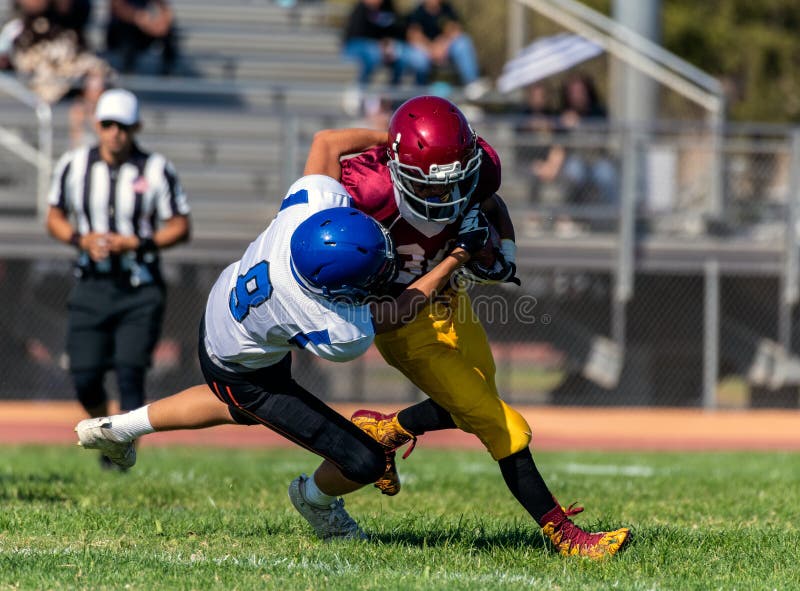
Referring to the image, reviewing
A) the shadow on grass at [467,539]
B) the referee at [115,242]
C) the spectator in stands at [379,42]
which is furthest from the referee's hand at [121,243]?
the spectator in stands at [379,42]

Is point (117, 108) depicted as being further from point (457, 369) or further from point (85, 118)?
point (85, 118)

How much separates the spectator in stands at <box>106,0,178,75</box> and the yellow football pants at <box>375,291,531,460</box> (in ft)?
32.2

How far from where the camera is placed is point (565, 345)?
1397 cm

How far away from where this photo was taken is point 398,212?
15.9 ft

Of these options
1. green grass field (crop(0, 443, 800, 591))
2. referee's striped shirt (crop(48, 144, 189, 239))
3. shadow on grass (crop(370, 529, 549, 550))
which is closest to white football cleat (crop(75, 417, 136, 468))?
green grass field (crop(0, 443, 800, 591))

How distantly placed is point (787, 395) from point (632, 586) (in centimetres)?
1081

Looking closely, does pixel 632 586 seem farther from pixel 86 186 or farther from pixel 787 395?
pixel 787 395

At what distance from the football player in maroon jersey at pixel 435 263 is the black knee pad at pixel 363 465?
11.5 inches

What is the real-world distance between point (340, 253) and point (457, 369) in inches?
38.6

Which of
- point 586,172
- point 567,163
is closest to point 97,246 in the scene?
point 567,163

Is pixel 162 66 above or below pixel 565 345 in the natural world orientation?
above

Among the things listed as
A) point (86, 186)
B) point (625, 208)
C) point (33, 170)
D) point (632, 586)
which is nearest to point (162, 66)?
point (33, 170)

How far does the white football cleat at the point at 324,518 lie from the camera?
16.5ft

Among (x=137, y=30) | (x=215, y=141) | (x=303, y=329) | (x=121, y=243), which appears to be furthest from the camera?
(x=137, y=30)
